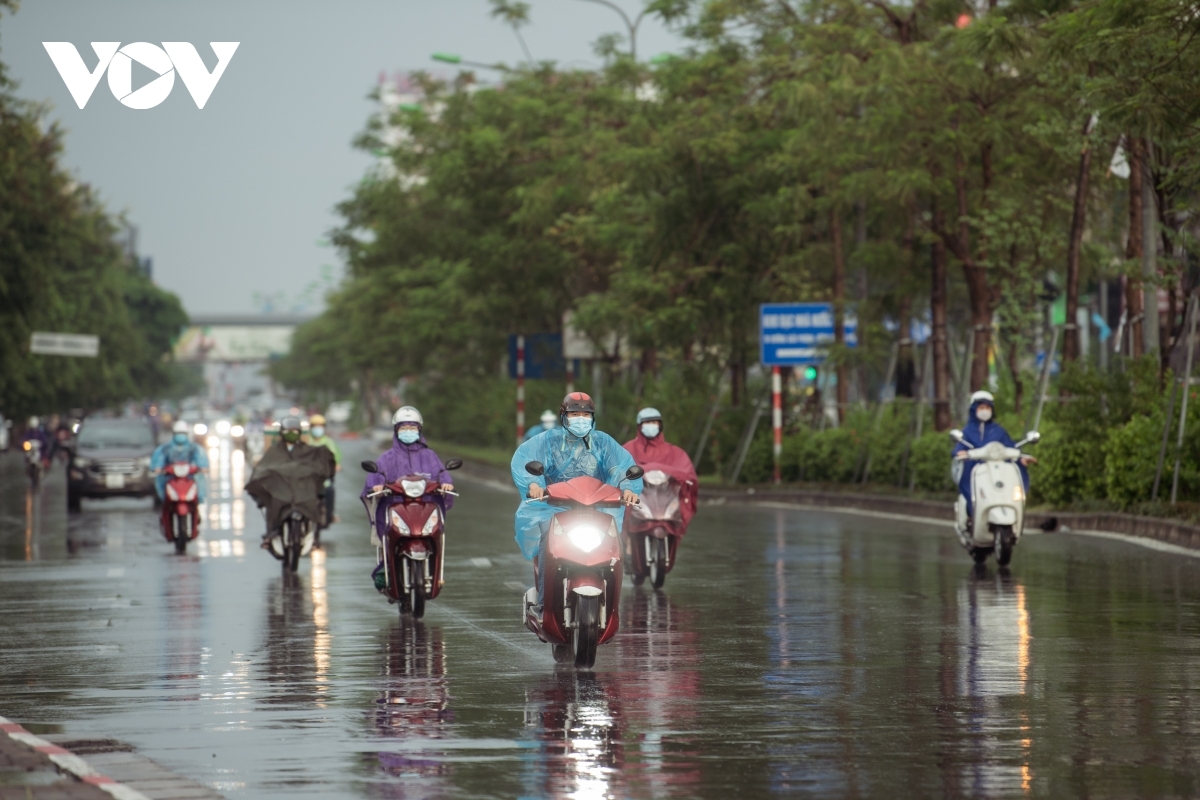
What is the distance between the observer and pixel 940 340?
1260 inches

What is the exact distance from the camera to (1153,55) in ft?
66.3

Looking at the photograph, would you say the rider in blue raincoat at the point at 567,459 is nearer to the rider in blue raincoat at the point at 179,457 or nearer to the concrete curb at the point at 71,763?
the concrete curb at the point at 71,763

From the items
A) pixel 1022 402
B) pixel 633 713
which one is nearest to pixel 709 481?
pixel 1022 402

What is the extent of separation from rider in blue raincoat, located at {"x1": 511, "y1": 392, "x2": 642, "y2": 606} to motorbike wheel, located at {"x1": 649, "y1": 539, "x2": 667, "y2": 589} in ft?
17.6

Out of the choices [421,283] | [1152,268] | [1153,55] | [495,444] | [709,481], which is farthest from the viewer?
[495,444]

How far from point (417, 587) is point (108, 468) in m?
22.5

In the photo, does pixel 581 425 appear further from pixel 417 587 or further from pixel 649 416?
pixel 649 416

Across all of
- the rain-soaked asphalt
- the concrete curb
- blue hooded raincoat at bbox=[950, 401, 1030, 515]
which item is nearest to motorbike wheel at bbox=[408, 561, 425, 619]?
the rain-soaked asphalt

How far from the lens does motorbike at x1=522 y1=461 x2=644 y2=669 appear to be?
456 inches

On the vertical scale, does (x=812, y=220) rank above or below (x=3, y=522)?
above

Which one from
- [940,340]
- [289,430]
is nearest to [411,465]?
[289,430]

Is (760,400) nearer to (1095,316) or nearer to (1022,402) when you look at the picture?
(1022,402)

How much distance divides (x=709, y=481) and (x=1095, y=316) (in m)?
24.0

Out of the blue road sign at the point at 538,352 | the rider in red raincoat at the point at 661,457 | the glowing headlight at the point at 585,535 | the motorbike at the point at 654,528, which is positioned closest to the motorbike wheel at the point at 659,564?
the motorbike at the point at 654,528
